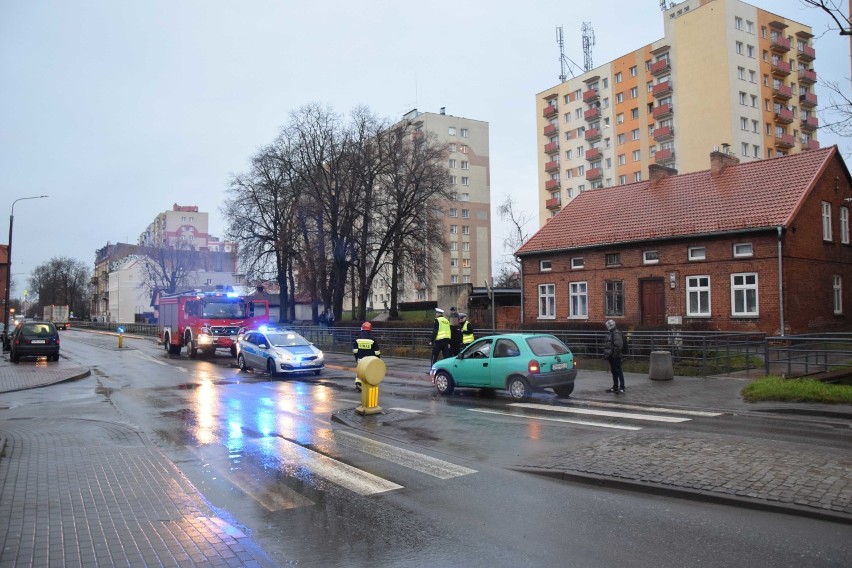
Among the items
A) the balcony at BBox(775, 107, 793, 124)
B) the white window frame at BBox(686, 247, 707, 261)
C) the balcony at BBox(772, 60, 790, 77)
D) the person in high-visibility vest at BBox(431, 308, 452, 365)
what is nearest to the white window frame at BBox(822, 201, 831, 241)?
the white window frame at BBox(686, 247, 707, 261)

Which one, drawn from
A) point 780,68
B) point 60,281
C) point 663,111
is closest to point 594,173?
point 663,111

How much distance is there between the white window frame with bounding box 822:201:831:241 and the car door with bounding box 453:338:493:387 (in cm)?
1949

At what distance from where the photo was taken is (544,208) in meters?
75.4

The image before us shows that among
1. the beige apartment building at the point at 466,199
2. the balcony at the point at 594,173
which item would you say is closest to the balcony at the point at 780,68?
the balcony at the point at 594,173

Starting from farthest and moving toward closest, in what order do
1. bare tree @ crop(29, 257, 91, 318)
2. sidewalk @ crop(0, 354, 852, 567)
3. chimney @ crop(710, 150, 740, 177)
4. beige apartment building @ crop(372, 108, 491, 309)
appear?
bare tree @ crop(29, 257, 91, 318), beige apartment building @ crop(372, 108, 491, 309), chimney @ crop(710, 150, 740, 177), sidewalk @ crop(0, 354, 852, 567)

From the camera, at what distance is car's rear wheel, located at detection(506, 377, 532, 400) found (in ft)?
43.3

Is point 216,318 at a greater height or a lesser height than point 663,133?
lesser

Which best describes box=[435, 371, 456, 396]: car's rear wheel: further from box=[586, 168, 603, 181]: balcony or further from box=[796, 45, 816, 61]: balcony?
box=[796, 45, 816, 61]: balcony

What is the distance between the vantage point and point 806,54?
2386 inches

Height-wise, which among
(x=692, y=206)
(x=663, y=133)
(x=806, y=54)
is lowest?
(x=692, y=206)

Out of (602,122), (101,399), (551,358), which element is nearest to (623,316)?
(551,358)

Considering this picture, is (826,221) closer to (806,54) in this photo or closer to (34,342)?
(34,342)

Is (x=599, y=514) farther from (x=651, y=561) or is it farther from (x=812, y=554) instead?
(x=812, y=554)

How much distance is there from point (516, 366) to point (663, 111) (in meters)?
54.7
